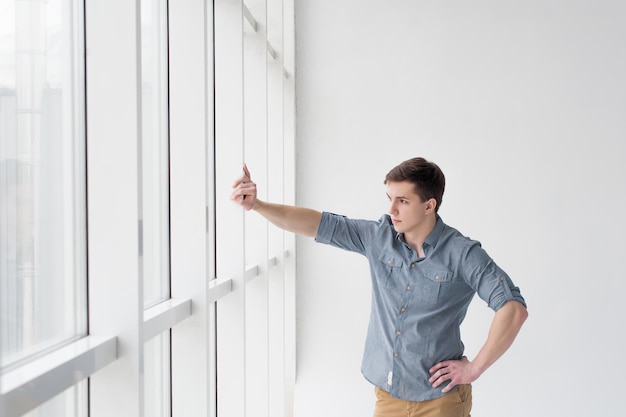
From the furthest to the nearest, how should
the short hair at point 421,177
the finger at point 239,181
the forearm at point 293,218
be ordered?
1. the forearm at point 293,218
2. the short hair at point 421,177
3. the finger at point 239,181

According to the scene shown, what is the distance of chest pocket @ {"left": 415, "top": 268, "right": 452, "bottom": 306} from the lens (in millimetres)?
2369

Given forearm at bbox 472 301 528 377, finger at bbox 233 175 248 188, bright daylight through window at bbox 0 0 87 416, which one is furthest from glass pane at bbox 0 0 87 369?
forearm at bbox 472 301 528 377

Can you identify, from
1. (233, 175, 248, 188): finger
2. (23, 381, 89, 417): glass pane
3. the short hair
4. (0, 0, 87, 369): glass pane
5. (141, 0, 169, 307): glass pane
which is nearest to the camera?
(0, 0, 87, 369): glass pane

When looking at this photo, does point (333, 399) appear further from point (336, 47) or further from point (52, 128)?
point (52, 128)

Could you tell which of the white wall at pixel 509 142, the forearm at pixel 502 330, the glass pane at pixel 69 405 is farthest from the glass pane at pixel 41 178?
the white wall at pixel 509 142

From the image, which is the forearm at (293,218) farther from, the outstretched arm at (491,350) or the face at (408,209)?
the outstretched arm at (491,350)

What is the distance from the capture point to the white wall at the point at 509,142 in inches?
160

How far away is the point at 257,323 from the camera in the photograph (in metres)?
3.22

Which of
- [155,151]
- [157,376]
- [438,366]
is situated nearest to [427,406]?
[438,366]

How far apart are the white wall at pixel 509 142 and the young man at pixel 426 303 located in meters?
1.71

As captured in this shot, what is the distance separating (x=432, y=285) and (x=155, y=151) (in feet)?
3.58

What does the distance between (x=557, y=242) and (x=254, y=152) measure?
2026 millimetres

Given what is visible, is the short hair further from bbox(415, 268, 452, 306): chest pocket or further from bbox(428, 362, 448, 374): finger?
bbox(428, 362, 448, 374): finger

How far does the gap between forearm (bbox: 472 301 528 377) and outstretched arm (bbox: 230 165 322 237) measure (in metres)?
0.79
